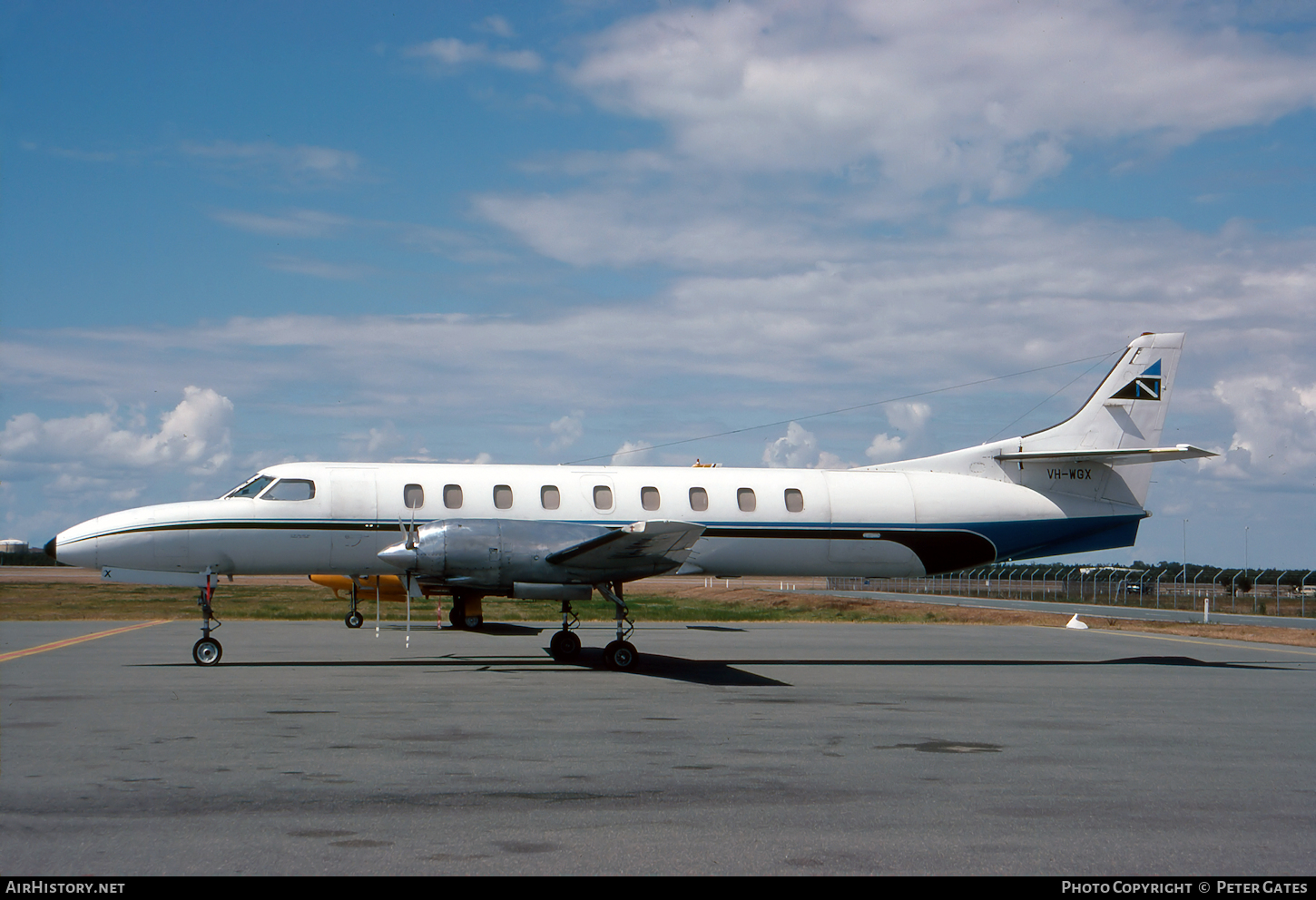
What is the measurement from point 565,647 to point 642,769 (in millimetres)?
10024

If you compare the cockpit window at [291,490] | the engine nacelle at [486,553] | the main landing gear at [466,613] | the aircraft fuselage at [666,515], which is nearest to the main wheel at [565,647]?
the engine nacelle at [486,553]

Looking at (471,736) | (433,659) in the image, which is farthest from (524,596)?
(471,736)

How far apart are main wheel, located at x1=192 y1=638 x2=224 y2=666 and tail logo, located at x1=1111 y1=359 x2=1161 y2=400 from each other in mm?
18946

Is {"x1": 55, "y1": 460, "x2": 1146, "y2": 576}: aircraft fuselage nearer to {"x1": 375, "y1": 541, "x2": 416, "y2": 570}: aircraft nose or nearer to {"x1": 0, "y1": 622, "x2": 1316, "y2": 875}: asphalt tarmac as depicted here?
{"x1": 375, "y1": 541, "x2": 416, "y2": 570}: aircraft nose

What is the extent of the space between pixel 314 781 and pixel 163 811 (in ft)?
4.40

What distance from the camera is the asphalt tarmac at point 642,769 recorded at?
633 cm

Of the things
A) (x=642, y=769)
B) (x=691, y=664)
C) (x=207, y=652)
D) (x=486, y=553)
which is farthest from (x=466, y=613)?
(x=642, y=769)

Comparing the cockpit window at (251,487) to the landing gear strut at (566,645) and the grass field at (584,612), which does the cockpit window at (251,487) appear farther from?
the grass field at (584,612)

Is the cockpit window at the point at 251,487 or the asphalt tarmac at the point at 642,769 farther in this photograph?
the cockpit window at the point at 251,487

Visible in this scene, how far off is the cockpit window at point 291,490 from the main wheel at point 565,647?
5247mm

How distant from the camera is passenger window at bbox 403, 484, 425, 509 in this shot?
19.0 metres

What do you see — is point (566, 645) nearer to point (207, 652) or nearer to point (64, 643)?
point (207, 652)

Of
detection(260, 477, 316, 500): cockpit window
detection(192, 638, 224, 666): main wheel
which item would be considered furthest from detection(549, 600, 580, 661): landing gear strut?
detection(192, 638, 224, 666): main wheel
